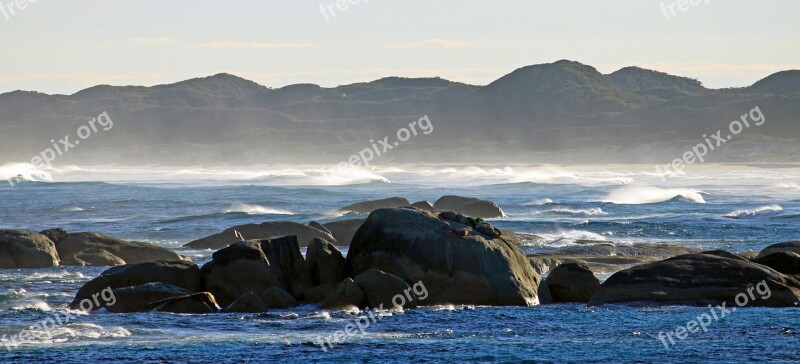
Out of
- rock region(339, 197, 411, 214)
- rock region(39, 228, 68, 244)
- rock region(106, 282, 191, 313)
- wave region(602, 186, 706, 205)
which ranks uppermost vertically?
rock region(39, 228, 68, 244)

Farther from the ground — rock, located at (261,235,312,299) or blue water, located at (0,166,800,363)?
rock, located at (261,235,312,299)

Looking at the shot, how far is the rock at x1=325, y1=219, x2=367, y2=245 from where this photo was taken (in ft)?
126

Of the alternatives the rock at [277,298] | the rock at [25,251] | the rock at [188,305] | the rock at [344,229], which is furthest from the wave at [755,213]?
the rock at [188,305]

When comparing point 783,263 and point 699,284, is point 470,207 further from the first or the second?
point 699,284

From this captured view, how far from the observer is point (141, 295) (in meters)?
22.7

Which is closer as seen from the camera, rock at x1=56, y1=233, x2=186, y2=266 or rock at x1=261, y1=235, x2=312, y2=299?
rock at x1=261, y1=235, x2=312, y2=299

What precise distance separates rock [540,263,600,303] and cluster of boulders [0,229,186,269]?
1135cm

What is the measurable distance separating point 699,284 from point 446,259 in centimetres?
482

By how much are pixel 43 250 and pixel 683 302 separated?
625 inches

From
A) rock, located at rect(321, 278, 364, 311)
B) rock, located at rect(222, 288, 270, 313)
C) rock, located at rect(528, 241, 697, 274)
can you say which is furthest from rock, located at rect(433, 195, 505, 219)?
rock, located at rect(222, 288, 270, 313)

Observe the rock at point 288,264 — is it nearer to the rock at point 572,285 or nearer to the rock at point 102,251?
the rock at point 572,285

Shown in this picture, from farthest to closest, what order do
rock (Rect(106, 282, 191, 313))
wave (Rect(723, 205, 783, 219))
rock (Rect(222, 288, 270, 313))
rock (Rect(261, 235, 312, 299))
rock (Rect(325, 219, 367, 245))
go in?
wave (Rect(723, 205, 783, 219)), rock (Rect(325, 219, 367, 245)), rock (Rect(261, 235, 312, 299)), rock (Rect(106, 282, 191, 313)), rock (Rect(222, 288, 270, 313))

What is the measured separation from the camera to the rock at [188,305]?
22.2m

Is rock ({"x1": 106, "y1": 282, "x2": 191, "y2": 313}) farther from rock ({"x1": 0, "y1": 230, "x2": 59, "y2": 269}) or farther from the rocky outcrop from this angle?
rock ({"x1": 0, "y1": 230, "x2": 59, "y2": 269})
